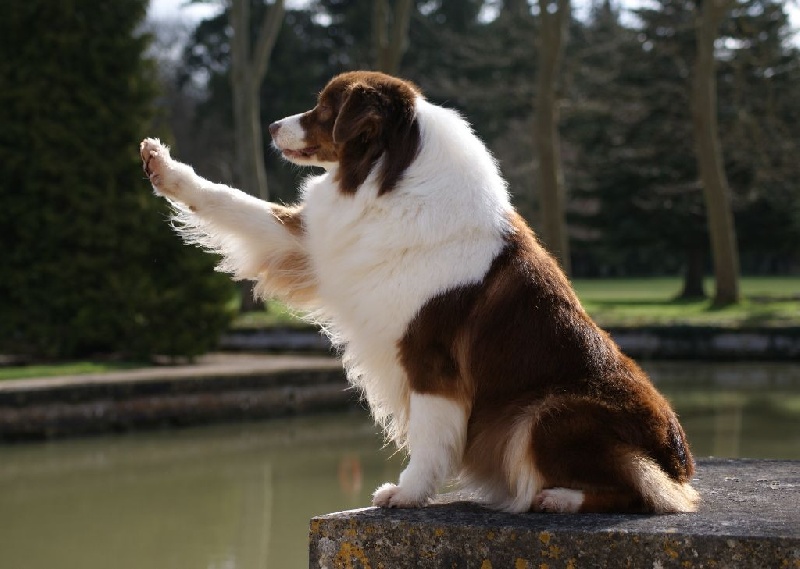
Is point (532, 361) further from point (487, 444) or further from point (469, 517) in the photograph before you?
point (469, 517)

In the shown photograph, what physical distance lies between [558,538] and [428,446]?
0.63 meters

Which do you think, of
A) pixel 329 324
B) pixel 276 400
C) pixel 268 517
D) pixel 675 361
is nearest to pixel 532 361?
pixel 329 324

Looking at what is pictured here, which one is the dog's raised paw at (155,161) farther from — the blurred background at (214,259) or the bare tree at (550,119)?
the bare tree at (550,119)

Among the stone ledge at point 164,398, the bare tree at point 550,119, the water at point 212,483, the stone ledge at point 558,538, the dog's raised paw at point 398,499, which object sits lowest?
the water at point 212,483

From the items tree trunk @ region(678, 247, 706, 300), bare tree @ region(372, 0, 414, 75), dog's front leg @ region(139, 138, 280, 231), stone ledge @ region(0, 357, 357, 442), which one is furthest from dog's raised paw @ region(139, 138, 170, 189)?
tree trunk @ region(678, 247, 706, 300)

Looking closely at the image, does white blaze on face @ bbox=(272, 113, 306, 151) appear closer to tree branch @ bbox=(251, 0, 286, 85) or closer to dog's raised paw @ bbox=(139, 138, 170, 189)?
dog's raised paw @ bbox=(139, 138, 170, 189)

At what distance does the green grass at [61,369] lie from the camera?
515 inches

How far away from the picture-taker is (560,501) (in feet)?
12.0

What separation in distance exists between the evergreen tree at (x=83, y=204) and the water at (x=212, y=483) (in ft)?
11.6

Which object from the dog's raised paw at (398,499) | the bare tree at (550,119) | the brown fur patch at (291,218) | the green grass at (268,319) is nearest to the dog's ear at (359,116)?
the brown fur patch at (291,218)

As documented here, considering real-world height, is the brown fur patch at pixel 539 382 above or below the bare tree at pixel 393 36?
below

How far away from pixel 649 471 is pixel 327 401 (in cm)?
985

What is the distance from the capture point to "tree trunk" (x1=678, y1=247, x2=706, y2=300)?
109 ft

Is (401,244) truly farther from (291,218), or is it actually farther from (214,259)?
(214,259)
